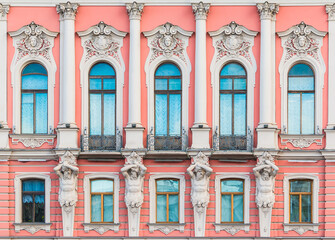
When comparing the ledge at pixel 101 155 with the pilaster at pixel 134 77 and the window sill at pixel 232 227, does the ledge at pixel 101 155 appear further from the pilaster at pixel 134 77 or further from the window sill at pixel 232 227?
the window sill at pixel 232 227

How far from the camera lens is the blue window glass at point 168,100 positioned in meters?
38.5

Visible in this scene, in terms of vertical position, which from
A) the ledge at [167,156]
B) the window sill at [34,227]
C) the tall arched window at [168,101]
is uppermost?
→ the tall arched window at [168,101]

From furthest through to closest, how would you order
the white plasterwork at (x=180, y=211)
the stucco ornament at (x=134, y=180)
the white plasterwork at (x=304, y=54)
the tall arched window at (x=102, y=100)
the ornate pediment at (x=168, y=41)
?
the tall arched window at (x=102, y=100), the ornate pediment at (x=168, y=41), the white plasterwork at (x=304, y=54), the white plasterwork at (x=180, y=211), the stucco ornament at (x=134, y=180)

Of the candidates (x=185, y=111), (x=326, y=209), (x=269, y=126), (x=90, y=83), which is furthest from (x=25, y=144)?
(x=326, y=209)

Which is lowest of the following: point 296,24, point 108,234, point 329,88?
point 108,234

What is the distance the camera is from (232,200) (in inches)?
1505

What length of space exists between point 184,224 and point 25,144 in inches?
264

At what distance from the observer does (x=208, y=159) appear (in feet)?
124

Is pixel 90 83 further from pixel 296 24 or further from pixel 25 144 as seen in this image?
pixel 296 24

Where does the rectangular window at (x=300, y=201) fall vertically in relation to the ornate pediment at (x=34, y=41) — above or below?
below

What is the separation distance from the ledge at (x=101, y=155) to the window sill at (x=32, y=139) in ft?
4.59

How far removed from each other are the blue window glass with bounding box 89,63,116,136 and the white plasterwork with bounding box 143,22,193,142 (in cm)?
139

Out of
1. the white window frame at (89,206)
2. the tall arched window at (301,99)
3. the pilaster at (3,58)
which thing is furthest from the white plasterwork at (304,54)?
the pilaster at (3,58)

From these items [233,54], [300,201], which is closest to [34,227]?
[233,54]
